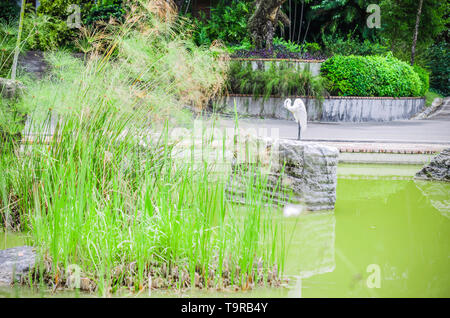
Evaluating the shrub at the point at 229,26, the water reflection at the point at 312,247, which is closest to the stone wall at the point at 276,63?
the shrub at the point at 229,26

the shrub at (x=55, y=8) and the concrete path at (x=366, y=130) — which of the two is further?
the shrub at (x=55, y=8)

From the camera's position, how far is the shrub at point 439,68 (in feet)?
72.9

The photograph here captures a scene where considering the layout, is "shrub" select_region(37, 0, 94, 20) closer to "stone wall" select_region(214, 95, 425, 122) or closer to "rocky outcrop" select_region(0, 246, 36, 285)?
"stone wall" select_region(214, 95, 425, 122)

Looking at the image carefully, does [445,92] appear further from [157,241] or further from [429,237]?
[157,241]

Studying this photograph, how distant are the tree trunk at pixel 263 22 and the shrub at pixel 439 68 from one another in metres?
9.97

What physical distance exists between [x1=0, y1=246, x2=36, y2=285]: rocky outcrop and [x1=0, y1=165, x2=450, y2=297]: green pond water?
0.28 feet

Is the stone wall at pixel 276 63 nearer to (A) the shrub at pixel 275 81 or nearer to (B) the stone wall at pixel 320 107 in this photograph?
(A) the shrub at pixel 275 81

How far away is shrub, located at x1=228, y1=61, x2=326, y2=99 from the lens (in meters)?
12.9

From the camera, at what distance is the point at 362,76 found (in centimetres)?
1340


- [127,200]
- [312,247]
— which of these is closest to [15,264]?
[127,200]

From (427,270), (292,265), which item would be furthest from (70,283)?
(427,270)

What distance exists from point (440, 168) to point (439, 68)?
18109 millimetres

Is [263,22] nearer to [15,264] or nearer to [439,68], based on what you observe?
[439,68]
